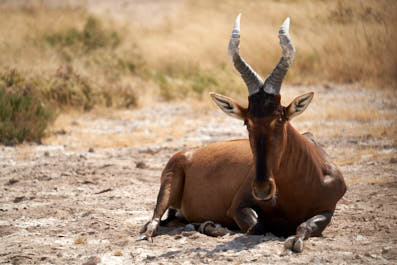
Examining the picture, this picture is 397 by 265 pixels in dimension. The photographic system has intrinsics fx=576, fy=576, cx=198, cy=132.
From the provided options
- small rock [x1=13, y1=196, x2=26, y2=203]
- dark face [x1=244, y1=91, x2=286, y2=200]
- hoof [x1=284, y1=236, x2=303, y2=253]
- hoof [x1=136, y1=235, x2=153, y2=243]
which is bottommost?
small rock [x1=13, y1=196, x2=26, y2=203]

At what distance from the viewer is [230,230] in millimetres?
6152

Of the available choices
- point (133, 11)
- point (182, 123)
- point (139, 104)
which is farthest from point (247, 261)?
point (133, 11)

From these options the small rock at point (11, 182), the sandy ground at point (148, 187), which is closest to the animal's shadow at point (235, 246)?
the sandy ground at point (148, 187)

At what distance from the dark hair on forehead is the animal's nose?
0.61 metres

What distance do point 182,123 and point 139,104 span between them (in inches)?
116

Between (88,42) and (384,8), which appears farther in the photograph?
(88,42)

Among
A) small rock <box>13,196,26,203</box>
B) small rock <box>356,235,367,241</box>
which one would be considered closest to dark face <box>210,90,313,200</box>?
small rock <box>356,235,367,241</box>

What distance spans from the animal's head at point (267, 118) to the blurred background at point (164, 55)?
313 inches

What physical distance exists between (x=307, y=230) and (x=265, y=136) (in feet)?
3.22

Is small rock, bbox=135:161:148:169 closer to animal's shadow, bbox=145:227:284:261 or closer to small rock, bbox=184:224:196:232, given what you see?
small rock, bbox=184:224:196:232

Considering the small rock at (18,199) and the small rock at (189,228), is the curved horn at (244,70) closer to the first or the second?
the small rock at (189,228)

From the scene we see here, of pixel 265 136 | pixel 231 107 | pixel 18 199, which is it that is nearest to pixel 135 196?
pixel 18 199

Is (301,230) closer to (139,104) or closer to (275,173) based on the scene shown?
(275,173)

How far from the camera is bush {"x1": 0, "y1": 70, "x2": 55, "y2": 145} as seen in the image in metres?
12.1
